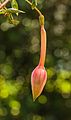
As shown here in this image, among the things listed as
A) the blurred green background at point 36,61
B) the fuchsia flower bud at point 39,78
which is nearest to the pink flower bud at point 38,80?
the fuchsia flower bud at point 39,78

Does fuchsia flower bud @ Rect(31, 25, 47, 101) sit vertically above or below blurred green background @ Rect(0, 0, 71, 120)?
above

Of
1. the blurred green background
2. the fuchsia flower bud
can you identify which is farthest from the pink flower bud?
the blurred green background

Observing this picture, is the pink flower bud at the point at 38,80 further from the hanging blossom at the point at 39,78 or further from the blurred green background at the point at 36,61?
the blurred green background at the point at 36,61

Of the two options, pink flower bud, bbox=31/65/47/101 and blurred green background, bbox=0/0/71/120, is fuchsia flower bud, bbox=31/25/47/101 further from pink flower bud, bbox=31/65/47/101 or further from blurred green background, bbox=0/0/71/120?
blurred green background, bbox=0/0/71/120

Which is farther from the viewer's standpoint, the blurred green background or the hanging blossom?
the blurred green background

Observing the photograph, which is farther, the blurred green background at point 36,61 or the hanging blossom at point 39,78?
the blurred green background at point 36,61

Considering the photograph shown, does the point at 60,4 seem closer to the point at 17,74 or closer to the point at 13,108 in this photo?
the point at 17,74

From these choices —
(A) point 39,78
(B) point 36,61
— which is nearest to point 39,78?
(A) point 39,78

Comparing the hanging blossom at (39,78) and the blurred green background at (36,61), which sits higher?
the hanging blossom at (39,78)
